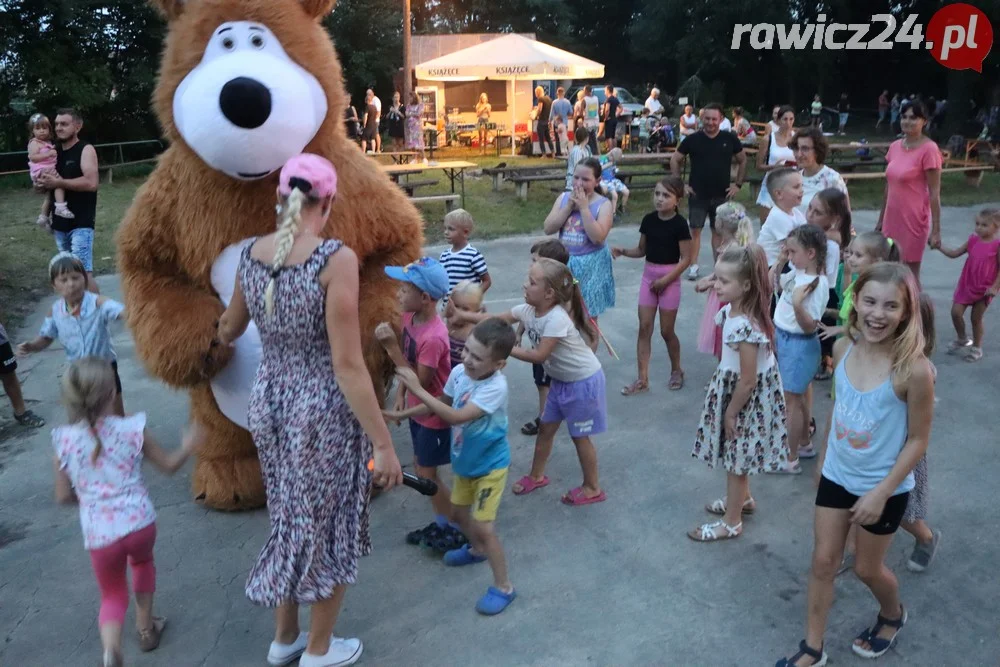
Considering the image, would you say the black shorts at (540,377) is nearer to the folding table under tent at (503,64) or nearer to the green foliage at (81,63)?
the folding table under tent at (503,64)

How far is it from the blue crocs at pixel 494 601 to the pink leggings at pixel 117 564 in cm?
121

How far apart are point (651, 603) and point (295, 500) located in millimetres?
1462

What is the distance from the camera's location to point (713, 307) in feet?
15.5

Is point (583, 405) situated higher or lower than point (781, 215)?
lower

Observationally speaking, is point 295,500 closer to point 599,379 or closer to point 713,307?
point 599,379

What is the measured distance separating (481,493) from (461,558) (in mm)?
486

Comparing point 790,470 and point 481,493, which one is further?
point 790,470

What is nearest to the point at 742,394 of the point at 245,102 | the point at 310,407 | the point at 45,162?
the point at 310,407

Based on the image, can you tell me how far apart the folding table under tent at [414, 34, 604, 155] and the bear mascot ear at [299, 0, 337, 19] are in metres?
13.7

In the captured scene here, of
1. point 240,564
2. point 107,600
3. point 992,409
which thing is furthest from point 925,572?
point 107,600

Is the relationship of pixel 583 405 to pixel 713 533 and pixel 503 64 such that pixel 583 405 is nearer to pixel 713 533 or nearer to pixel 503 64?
pixel 713 533

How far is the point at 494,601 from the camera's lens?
3.20 meters

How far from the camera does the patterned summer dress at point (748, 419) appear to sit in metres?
3.50

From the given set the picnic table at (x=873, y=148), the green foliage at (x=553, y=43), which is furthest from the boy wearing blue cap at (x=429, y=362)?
the green foliage at (x=553, y=43)
